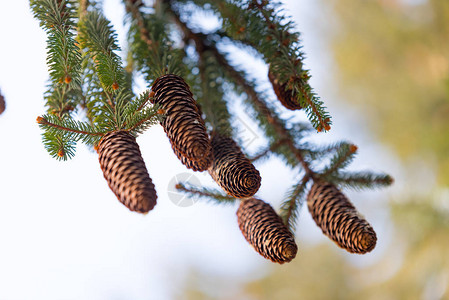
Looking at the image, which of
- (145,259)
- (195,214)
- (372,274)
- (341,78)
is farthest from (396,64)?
(145,259)

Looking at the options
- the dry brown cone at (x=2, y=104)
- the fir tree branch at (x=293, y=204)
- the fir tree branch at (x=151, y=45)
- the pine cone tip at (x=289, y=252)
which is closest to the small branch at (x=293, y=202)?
the fir tree branch at (x=293, y=204)

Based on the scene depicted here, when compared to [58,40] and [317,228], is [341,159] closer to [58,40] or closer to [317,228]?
[58,40]

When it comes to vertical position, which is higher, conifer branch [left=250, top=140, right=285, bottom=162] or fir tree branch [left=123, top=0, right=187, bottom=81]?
fir tree branch [left=123, top=0, right=187, bottom=81]

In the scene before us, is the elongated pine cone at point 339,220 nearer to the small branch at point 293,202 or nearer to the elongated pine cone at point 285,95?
the small branch at point 293,202

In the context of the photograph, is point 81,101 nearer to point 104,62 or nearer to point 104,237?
point 104,62

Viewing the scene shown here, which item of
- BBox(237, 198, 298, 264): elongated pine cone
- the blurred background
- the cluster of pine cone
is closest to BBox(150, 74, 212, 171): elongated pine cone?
the cluster of pine cone

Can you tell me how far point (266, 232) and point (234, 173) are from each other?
0.27 feet

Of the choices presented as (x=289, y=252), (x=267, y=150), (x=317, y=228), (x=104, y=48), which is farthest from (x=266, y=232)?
(x=317, y=228)

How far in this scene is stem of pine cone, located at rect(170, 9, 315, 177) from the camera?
21.2 inches

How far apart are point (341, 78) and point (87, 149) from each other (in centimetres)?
152

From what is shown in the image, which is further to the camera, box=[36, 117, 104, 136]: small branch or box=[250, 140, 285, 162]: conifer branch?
box=[250, 140, 285, 162]: conifer branch

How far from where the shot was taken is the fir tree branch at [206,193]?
499 millimetres

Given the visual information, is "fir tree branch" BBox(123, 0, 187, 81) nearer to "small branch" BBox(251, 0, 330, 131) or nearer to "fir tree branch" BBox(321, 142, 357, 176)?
"small branch" BBox(251, 0, 330, 131)

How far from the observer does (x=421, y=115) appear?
159cm
